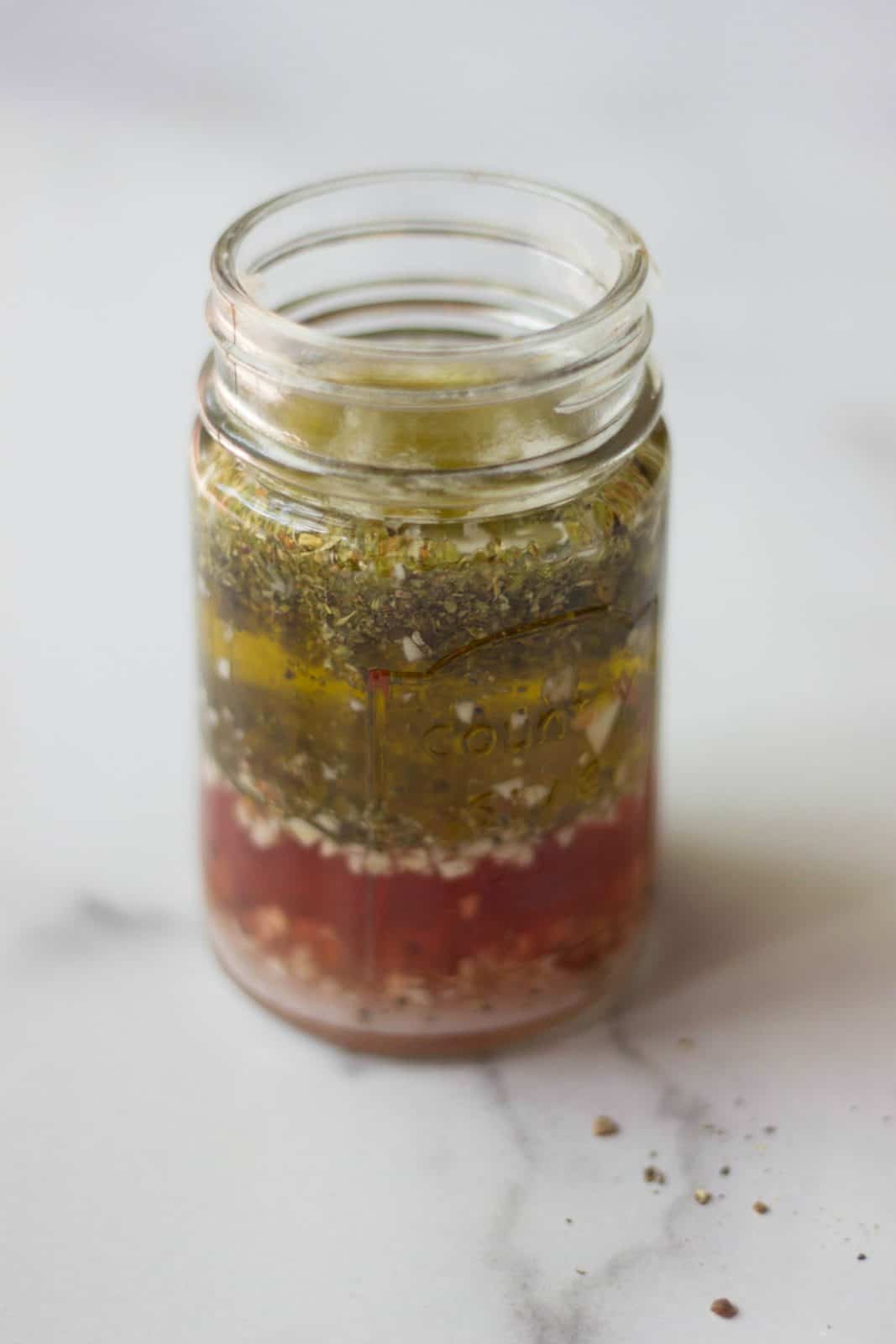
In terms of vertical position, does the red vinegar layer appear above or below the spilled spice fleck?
above

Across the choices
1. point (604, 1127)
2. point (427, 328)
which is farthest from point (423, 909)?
point (427, 328)

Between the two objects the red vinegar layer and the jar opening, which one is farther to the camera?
the red vinegar layer

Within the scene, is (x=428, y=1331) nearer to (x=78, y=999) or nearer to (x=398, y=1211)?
(x=398, y=1211)

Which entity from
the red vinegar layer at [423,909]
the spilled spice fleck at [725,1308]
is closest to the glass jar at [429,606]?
the red vinegar layer at [423,909]

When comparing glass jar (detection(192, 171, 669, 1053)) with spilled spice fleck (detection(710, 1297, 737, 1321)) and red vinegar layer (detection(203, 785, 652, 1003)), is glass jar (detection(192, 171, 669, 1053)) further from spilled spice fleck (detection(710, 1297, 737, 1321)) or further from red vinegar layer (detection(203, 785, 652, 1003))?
spilled spice fleck (detection(710, 1297, 737, 1321))

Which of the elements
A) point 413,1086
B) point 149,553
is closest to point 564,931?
point 413,1086

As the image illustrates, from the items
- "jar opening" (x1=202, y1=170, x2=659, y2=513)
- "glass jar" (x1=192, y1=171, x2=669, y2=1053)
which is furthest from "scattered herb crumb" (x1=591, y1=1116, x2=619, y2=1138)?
"jar opening" (x1=202, y1=170, x2=659, y2=513)
